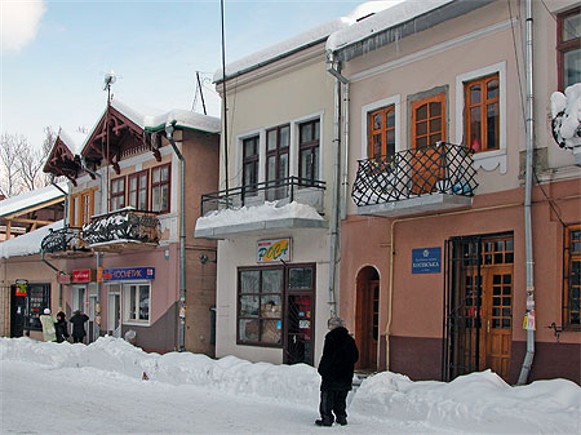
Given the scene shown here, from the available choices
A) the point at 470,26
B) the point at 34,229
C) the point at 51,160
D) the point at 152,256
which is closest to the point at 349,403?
the point at 470,26

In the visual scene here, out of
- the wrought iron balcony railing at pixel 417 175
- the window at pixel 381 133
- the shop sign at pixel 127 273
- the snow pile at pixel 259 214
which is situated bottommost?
the shop sign at pixel 127 273

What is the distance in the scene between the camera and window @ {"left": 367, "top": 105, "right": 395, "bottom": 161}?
16500mm

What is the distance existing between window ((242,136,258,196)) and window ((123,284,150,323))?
19.6 ft

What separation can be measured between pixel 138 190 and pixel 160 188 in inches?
55.7

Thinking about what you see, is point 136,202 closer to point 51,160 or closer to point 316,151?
point 51,160

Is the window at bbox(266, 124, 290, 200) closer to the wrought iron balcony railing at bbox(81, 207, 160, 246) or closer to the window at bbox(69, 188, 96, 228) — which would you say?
the wrought iron balcony railing at bbox(81, 207, 160, 246)

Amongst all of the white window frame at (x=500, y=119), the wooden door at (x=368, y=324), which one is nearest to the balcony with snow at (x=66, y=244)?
the wooden door at (x=368, y=324)

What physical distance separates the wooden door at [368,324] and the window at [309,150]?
284 cm

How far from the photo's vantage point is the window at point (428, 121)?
1527cm

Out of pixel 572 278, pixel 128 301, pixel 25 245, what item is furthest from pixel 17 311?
pixel 572 278

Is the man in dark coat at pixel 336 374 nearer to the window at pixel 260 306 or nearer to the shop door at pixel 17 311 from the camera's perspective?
the window at pixel 260 306

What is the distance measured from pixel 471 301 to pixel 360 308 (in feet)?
10.3

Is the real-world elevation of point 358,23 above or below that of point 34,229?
above

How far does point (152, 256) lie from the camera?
80.9 ft
